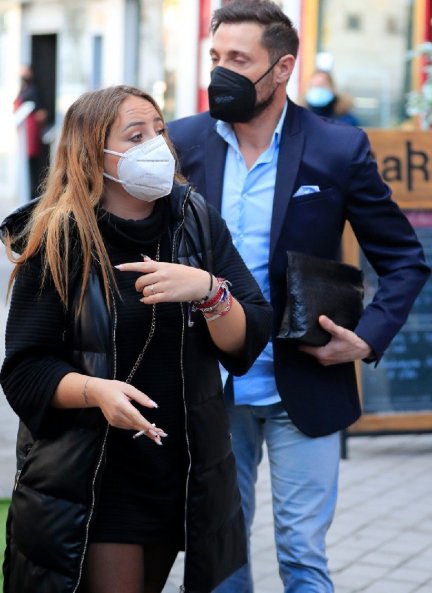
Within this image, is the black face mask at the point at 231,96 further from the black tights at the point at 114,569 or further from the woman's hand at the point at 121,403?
the black tights at the point at 114,569

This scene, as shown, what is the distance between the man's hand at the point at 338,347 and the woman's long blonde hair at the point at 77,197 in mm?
880

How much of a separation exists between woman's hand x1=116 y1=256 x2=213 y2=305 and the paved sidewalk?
2.19 metres

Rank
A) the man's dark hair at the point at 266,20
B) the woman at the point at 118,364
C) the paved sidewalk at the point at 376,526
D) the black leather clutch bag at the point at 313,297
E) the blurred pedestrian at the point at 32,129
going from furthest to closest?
the blurred pedestrian at the point at 32,129
the paved sidewalk at the point at 376,526
the man's dark hair at the point at 266,20
the black leather clutch bag at the point at 313,297
the woman at the point at 118,364

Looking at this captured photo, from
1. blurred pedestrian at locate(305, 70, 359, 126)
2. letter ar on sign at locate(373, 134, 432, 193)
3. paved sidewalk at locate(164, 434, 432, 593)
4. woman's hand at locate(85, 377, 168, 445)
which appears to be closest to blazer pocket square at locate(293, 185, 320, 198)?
woman's hand at locate(85, 377, 168, 445)

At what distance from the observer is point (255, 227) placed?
3.68 meters

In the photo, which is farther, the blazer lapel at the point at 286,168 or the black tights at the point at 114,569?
the blazer lapel at the point at 286,168

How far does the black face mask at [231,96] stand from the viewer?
367cm

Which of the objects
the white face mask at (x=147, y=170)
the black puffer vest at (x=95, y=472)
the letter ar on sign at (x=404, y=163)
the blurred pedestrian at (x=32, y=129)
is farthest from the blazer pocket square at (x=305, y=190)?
the blurred pedestrian at (x=32, y=129)

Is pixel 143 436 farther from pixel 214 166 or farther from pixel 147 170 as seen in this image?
pixel 214 166

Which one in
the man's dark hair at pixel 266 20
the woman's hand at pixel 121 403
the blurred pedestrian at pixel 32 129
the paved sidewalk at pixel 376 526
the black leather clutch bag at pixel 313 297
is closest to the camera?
the woman's hand at pixel 121 403

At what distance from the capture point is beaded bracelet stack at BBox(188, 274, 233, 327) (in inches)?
114

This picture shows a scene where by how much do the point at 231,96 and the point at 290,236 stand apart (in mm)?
426

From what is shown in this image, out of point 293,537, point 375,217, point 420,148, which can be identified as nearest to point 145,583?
point 293,537

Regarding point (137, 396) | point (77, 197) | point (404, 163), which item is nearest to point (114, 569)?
point (137, 396)
